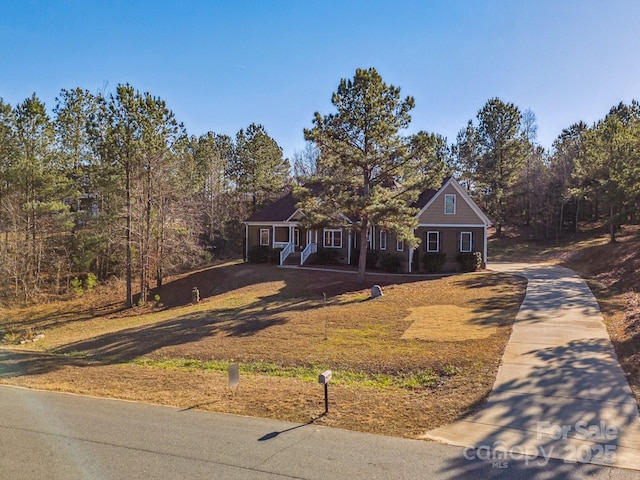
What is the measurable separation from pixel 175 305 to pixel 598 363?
2150 centimetres

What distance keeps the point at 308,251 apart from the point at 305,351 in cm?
1943

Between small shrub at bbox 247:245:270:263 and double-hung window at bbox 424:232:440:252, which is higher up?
double-hung window at bbox 424:232:440:252

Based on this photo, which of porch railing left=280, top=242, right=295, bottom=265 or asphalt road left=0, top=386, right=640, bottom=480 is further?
porch railing left=280, top=242, right=295, bottom=265

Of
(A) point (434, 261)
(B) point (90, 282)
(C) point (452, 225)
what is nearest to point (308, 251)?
(A) point (434, 261)

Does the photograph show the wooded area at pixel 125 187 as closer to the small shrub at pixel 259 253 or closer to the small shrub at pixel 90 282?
the small shrub at pixel 90 282

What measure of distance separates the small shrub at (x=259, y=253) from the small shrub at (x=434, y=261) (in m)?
12.0

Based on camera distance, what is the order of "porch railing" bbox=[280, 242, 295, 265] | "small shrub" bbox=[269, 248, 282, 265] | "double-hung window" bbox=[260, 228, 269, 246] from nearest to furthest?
"porch railing" bbox=[280, 242, 295, 265] → "small shrub" bbox=[269, 248, 282, 265] → "double-hung window" bbox=[260, 228, 269, 246]

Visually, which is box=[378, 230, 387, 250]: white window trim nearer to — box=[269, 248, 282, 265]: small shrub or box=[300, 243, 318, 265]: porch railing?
box=[300, 243, 318, 265]: porch railing

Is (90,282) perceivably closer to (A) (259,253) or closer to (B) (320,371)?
(A) (259,253)

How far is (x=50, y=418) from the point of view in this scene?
7.59 metres

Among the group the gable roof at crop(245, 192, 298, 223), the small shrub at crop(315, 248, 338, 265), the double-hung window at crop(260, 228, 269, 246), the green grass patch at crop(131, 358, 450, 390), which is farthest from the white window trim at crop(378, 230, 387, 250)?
the green grass patch at crop(131, 358, 450, 390)

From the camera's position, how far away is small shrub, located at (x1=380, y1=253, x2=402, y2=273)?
91.7 feet

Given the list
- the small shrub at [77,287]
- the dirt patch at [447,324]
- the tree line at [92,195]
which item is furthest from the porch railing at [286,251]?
the dirt patch at [447,324]

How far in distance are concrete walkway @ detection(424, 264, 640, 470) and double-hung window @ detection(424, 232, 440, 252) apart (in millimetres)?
15820
